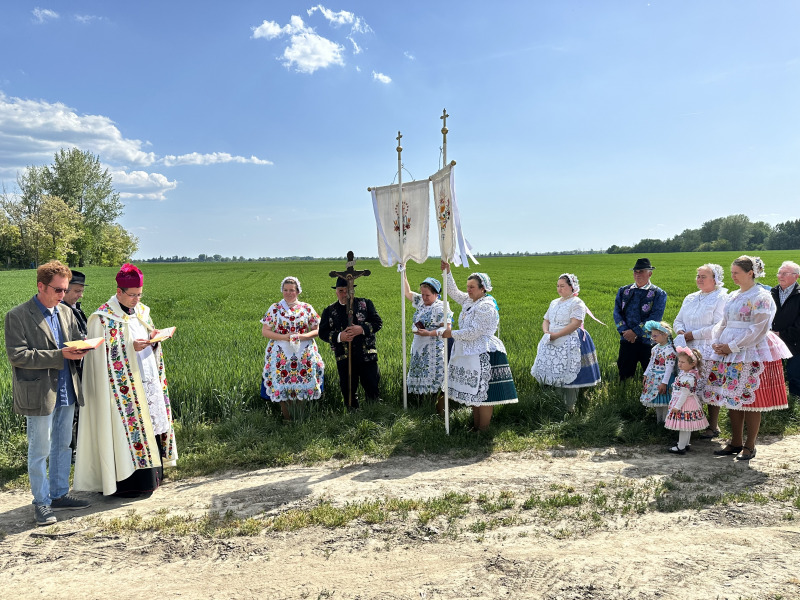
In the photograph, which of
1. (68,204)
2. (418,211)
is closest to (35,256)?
(68,204)

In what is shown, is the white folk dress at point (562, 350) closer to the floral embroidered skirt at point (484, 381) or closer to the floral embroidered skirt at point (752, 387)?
the floral embroidered skirt at point (484, 381)

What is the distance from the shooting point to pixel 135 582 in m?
3.27

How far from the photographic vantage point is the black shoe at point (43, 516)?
407cm

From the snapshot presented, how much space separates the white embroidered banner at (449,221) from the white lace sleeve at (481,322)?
0.58 m

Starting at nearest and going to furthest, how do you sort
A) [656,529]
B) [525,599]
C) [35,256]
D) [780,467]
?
[525,599], [656,529], [780,467], [35,256]

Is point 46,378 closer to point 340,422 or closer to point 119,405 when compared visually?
point 119,405

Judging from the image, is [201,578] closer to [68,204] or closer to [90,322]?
[90,322]

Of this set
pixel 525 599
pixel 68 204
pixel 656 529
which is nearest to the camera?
pixel 525 599

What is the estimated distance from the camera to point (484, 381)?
5.70 m

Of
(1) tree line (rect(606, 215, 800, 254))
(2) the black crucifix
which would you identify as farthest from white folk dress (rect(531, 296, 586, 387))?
(1) tree line (rect(606, 215, 800, 254))

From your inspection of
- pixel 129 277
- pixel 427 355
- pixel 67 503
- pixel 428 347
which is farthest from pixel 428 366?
pixel 67 503

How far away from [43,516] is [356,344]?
3.45 metres

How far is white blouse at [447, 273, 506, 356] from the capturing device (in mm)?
5602

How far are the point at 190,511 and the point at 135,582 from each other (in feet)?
3.29
